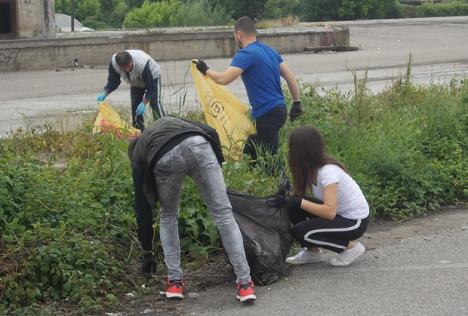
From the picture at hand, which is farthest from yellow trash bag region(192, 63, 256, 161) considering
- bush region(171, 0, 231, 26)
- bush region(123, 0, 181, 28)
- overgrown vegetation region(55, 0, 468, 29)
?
bush region(123, 0, 181, 28)

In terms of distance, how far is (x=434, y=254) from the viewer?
6738 mm

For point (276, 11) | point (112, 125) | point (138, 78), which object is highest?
point (138, 78)

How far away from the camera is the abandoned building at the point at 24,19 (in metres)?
29.1

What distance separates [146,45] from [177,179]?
24001mm

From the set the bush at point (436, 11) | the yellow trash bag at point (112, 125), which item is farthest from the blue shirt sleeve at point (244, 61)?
the bush at point (436, 11)

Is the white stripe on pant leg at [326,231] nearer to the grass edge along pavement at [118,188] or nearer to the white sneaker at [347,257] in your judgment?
the white sneaker at [347,257]

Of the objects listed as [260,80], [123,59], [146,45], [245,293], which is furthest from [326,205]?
[146,45]

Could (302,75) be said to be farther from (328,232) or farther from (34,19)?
(328,232)

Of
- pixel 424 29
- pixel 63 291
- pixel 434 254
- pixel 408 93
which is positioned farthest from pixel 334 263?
pixel 424 29

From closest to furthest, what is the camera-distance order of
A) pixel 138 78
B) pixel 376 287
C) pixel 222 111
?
pixel 376 287 → pixel 222 111 → pixel 138 78

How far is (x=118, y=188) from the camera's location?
695 centimetres

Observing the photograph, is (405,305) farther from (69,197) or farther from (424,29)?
(424,29)

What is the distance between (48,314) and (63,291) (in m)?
0.36

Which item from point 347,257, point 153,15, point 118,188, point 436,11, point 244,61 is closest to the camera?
point 347,257
